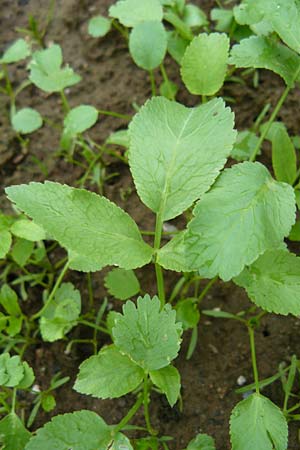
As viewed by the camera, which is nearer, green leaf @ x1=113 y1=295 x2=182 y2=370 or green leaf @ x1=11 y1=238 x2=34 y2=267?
green leaf @ x1=113 y1=295 x2=182 y2=370

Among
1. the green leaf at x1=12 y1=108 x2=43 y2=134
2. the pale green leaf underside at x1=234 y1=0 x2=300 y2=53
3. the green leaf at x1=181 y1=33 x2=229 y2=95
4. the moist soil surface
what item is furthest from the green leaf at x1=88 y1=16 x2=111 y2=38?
the pale green leaf underside at x1=234 y1=0 x2=300 y2=53

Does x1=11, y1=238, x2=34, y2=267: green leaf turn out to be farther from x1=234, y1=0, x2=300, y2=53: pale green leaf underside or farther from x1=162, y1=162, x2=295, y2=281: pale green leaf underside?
x1=234, y1=0, x2=300, y2=53: pale green leaf underside

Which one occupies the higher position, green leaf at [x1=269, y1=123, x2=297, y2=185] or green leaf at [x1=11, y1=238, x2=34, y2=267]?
green leaf at [x1=269, y1=123, x2=297, y2=185]

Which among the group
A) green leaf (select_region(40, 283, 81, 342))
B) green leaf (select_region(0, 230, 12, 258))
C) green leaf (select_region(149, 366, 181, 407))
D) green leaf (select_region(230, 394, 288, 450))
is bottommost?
green leaf (select_region(40, 283, 81, 342))

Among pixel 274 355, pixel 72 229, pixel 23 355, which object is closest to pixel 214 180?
pixel 72 229

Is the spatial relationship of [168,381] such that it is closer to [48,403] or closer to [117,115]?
[48,403]
